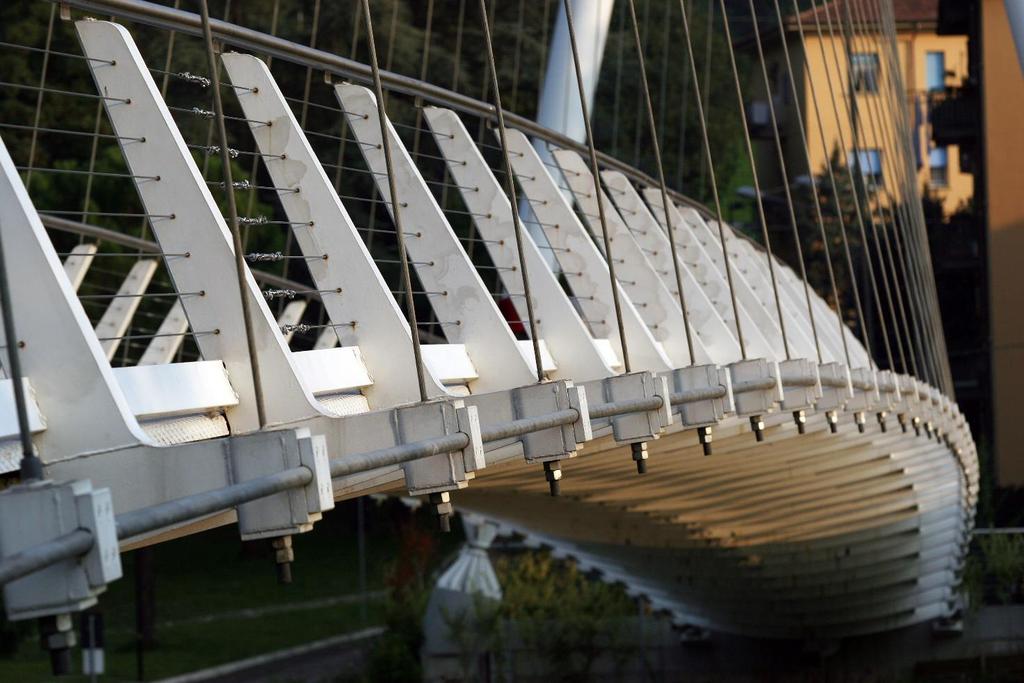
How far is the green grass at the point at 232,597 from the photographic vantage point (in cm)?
2778

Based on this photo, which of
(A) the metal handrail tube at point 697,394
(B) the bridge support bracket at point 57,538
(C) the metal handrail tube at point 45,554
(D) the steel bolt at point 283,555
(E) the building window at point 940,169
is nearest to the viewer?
(C) the metal handrail tube at point 45,554

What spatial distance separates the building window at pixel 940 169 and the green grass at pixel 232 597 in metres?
22.4

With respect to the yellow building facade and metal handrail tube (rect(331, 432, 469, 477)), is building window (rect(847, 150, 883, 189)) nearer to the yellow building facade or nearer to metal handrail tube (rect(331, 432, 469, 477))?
the yellow building facade

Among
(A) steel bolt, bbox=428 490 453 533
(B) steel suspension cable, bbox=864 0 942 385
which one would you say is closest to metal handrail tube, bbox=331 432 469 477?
(A) steel bolt, bbox=428 490 453 533

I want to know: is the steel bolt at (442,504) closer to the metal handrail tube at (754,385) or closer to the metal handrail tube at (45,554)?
the metal handrail tube at (45,554)

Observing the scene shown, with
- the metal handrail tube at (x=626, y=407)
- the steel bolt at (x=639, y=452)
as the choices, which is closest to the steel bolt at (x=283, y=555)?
the metal handrail tube at (x=626, y=407)

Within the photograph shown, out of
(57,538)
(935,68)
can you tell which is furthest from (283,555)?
(935,68)

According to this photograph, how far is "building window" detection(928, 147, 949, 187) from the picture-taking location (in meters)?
55.2

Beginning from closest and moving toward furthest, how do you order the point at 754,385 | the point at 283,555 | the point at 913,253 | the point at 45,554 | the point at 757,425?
the point at 45,554 → the point at 283,555 → the point at 754,385 → the point at 757,425 → the point at 913,253

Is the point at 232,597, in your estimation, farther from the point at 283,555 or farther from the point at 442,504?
the point at 283,555

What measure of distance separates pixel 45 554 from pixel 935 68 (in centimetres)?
5127

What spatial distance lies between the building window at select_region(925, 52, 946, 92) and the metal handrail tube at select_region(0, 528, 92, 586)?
1987 inches

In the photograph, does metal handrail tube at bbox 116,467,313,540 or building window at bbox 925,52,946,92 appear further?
building window at bbox 925,52,946,92

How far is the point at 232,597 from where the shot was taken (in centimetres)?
3384
